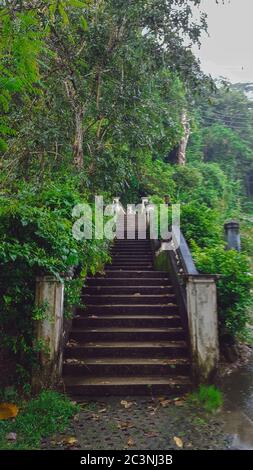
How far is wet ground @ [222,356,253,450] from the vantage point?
4098mm

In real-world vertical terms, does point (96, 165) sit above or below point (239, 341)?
above

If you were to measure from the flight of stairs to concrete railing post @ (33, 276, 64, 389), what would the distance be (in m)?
0.41

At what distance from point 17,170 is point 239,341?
24.7 feet

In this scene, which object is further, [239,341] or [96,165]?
[96,165]

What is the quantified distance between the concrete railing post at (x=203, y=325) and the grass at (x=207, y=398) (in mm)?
158

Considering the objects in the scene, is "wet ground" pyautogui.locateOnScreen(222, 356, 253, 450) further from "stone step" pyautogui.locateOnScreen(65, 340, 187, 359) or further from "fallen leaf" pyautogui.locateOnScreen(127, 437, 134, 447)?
"fallen leaf" pyautogui.locateOnScreen(127, 437, 134, 447)

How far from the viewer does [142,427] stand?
4324mm

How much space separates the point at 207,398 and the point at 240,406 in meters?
0.44

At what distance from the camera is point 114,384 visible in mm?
5242

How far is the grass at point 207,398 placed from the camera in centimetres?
486

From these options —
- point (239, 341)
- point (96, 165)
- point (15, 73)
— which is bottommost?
point (239, 341)

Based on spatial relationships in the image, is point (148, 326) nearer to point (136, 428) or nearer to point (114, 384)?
point (114, 384)
